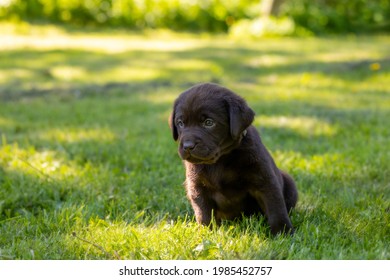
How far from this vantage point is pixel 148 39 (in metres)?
18.0

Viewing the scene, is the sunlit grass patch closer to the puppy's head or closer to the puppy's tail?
the puppy's tail

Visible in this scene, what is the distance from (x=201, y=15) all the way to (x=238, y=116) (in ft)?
61.0

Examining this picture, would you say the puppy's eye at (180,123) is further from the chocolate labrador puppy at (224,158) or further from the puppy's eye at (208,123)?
the puppy's eye at (208,123)

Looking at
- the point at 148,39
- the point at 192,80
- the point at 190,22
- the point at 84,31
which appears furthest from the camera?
the point at 190,22

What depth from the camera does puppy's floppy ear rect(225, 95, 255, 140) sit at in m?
3.43

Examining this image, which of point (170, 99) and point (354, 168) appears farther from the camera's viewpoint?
point (170, 99)

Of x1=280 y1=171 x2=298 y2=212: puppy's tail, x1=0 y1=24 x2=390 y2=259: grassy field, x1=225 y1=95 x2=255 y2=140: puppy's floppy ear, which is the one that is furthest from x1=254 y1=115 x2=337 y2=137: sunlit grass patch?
x1=225 y1=95 x2=255 y2=140: puppy's floppy ear

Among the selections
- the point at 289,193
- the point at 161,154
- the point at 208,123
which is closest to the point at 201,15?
the point at 161,154

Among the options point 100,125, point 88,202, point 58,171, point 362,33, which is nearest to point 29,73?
point 100,125

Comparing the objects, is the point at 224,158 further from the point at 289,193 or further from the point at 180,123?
the point at 289,193

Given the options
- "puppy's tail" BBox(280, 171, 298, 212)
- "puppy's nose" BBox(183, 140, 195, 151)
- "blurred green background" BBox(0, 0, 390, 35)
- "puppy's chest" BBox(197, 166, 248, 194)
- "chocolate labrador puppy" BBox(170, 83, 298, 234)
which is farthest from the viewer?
"blurred green background" BBox(0, 0, 390, 35)

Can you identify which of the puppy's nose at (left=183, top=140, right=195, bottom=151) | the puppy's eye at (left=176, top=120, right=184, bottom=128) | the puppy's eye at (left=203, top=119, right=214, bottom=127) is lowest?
the puppy's nose at (left=183, top=140, right=195, bottom=151)
